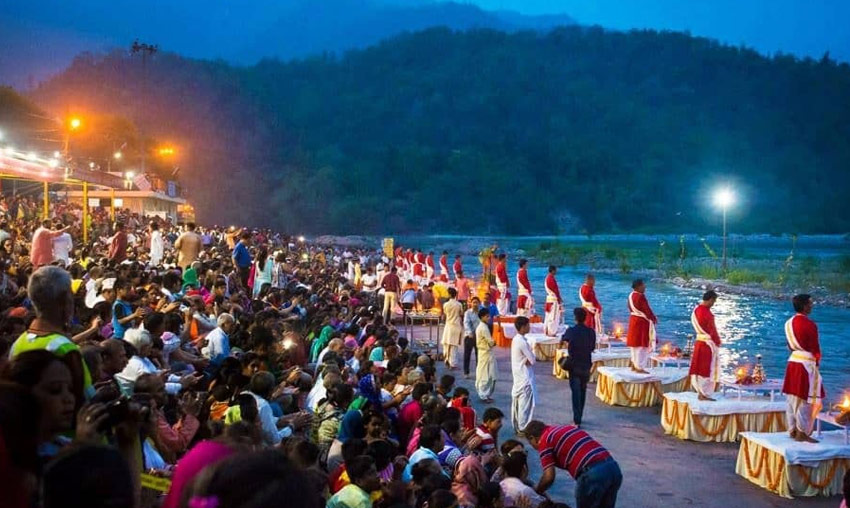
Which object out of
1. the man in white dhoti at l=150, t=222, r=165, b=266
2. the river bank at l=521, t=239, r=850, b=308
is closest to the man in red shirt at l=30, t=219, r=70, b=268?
the man in white dhoti at l=150, t=222, r=165, b=266

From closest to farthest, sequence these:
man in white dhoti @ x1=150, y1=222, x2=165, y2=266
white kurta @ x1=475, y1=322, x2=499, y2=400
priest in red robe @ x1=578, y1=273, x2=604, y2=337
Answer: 1. white kurta @ x1=475, y1=322, x2=499, y2=400
2. priest in red robe @ x1=578, y1=273, x2=604, y2=337
3. man in white dhoti @ x1=150, y1=222, x2=165, y2=266

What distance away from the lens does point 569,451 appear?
229 inches

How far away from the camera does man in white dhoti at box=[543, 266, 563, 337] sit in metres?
16.4

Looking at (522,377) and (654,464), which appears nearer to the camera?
(654,464)

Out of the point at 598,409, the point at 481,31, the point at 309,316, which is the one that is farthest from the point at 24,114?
the point at 481,31

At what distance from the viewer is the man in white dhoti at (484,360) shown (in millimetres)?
11625

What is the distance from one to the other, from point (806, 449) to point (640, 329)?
13.5ft

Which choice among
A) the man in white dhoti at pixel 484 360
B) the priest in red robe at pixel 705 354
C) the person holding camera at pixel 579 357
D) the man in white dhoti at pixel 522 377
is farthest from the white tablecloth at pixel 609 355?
the man in white dhoti at pixel 522 377

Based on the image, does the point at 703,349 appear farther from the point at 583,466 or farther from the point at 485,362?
the point at 583,466

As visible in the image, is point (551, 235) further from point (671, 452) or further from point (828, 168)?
point (671, 452)

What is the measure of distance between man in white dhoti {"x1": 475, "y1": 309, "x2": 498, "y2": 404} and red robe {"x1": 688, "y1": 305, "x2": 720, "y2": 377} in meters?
3.17

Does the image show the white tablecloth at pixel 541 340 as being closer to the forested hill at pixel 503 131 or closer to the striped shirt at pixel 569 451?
the striped shirt at pixel 569 451

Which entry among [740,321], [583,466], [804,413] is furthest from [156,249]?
[740,321]

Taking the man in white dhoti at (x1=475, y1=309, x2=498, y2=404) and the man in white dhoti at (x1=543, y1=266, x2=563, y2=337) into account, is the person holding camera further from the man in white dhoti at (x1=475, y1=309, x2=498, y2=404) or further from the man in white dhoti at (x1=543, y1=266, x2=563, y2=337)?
the man in white dhoti at (x1=543, y1=266, x2=563, y2=337)
